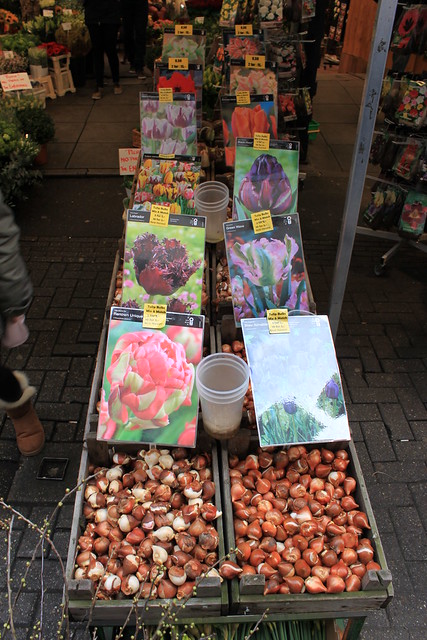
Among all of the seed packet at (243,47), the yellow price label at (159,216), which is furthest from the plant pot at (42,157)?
the yellow price label at (159,216)

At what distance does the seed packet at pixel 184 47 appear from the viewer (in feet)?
13.6

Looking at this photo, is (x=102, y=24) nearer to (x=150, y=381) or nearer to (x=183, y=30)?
(x=183, y=30)

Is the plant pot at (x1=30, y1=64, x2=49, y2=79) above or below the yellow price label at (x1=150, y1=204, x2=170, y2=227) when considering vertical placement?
below

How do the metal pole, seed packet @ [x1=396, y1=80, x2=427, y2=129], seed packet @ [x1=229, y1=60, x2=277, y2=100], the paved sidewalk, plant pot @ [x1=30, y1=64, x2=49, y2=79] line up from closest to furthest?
1. the metal pole
2. the paved sidewalk
3. seed packet @ [x1=396, y1=80, x2=427, y2=129]
4. seed packet @ [x1=229, y1=60, x2=277, y2=100]
5. plant pot @ [x1=30, y1=64, x2=49, y2=79]

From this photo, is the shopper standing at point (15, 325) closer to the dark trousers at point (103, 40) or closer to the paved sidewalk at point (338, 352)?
the paved sidewalk at point (338, 352)

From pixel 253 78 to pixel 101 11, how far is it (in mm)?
4142

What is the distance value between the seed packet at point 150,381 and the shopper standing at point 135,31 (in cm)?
725

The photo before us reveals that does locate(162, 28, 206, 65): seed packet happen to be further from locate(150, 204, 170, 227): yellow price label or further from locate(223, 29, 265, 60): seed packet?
locate(150, 204, 170, 227): yellow price label

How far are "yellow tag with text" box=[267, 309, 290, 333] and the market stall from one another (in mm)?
21

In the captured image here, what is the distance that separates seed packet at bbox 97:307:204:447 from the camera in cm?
193

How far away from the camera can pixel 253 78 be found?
3.67 metres

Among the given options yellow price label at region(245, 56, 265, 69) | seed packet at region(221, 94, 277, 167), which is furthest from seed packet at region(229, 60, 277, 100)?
seed packet at region(221, 94, 277, 167)

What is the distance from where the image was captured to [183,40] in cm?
414

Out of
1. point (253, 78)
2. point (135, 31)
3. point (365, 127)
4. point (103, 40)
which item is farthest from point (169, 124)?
point (135, 31)
